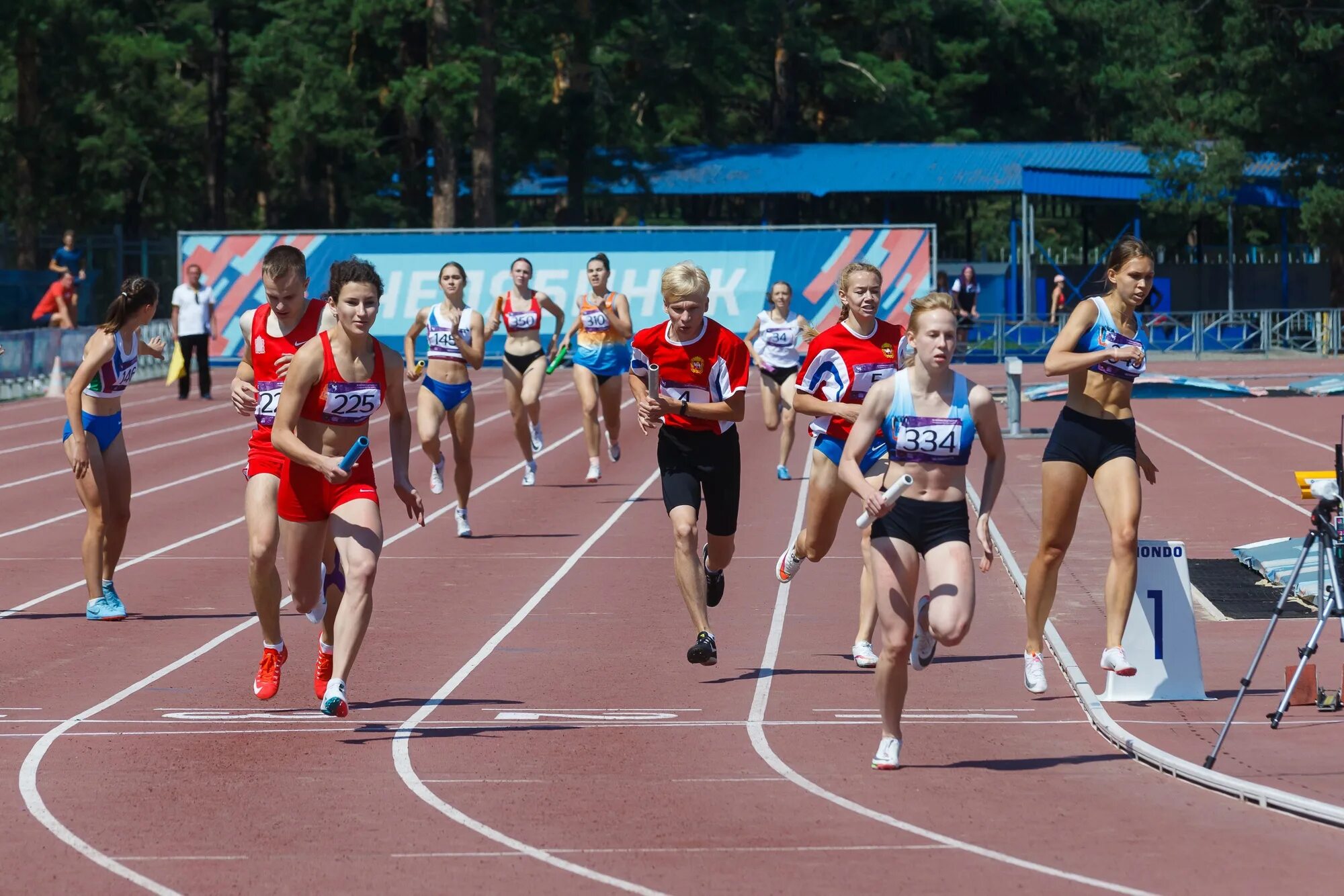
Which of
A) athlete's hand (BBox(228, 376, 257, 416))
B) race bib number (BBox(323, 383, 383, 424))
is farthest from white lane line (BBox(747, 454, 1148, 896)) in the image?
athlete's hand (BBox(228, 376, 257, 416))

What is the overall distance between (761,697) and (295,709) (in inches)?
85.0

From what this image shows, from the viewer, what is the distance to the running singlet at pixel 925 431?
25.4 ft

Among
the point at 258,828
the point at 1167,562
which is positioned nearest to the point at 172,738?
the point at 258,828

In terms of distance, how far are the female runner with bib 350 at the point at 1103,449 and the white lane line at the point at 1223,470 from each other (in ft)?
18.3

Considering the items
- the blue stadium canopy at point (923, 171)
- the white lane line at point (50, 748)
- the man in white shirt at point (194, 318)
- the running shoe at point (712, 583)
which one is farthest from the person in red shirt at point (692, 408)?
the blue stadium canopy at point (923, 171)

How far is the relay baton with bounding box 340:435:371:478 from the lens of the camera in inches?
329

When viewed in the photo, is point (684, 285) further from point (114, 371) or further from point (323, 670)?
point (114, 371)

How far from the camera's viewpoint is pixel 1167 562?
9094 millimetres

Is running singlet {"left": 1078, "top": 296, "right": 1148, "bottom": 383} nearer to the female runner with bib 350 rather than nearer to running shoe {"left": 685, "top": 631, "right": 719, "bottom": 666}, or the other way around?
the female runner with bib 350

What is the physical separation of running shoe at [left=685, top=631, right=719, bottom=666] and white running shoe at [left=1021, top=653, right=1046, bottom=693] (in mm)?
1543

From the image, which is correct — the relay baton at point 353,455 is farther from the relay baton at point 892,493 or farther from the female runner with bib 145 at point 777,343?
the female runner with bib 145 at point 777,343

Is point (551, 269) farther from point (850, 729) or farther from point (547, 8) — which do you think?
point (850, 729)

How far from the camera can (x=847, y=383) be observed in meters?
10.1

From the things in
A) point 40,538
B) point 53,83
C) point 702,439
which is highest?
point 53,83
